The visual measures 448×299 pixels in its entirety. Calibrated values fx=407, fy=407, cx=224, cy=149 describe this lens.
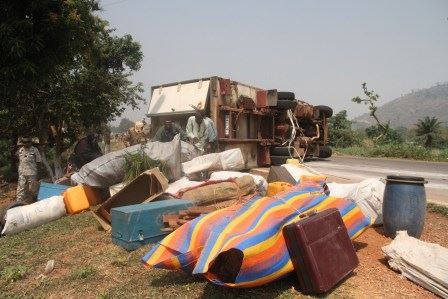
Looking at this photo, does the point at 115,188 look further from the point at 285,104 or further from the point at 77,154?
the point at 285,104

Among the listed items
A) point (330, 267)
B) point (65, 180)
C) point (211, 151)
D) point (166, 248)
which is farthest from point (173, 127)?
point (330, 267)

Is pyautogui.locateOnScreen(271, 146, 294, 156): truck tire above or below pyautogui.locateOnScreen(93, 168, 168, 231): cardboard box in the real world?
above

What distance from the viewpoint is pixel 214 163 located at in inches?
283

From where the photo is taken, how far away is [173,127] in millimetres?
8672

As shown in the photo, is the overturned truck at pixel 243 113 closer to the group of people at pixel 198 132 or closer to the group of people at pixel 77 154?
the group of people at pixel 198 132

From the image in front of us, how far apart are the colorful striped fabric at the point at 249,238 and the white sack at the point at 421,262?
Answer: 0.43 meters

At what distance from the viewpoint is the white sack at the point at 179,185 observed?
19.9 ft

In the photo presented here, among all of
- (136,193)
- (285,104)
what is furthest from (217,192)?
(285,104)

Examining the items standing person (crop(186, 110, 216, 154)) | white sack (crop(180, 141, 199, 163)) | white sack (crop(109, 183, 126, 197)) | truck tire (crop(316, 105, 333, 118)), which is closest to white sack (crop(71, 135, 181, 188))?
white sack (crop(109, 183, 126, 197))

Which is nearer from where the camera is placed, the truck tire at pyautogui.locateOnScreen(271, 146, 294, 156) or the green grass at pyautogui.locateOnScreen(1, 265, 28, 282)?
the green grass at pyautogui.locateOnScreen(1, 265, 28, 282)

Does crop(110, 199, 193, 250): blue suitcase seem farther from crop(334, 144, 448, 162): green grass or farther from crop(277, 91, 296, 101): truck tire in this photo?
crop(334, 144, 448, 162): green grass

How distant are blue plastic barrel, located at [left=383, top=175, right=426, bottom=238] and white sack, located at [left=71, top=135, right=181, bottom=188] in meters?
3.49

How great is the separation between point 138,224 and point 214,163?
2599mm

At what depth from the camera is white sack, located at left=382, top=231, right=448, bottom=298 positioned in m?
3.39
